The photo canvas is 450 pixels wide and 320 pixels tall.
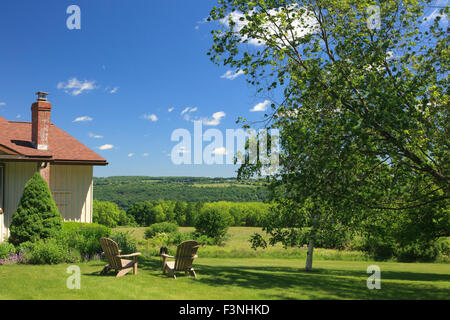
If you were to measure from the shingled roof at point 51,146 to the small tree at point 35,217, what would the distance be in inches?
75.2

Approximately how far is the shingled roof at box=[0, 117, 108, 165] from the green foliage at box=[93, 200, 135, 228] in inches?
2291

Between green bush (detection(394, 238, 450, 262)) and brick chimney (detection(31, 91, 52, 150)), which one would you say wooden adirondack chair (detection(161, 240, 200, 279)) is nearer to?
brick chimney (detection(31, 91, 52, 150))

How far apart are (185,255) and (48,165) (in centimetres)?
996

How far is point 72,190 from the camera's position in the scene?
766 inches

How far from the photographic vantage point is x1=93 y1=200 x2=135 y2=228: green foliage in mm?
78562

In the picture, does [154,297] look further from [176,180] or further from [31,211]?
[176,180]

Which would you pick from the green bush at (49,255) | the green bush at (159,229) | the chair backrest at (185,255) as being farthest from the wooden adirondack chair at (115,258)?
the green bush at (159,229)

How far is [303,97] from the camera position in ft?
37.7

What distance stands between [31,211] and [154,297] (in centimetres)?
869

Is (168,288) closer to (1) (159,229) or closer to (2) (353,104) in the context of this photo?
(2) (353,104)

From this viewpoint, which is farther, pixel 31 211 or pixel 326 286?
pixel 31 211

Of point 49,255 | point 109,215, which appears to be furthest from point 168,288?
point 109,215

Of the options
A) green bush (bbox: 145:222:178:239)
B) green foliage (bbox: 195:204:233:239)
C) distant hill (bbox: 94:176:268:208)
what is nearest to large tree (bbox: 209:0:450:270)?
green foliage (bbox: 195:204:233:239)

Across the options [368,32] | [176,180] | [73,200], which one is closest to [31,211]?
[73,200]
